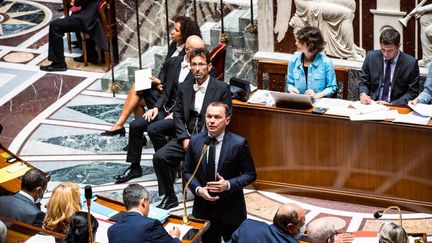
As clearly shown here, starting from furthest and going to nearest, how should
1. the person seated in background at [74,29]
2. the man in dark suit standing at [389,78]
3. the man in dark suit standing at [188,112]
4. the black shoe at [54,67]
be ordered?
the black shoe at [54,67] < the person seated in background at [74,29] < the man in dark suit standing at [389,78] < the man in dark suit standing at [188,112]

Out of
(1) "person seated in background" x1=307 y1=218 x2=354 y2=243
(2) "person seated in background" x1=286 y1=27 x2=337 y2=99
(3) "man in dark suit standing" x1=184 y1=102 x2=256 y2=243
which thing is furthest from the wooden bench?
(1) "person seated in background" x1=307 y1=218 x2=354 y2=243

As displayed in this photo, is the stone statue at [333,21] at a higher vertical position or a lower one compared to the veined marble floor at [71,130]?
higher

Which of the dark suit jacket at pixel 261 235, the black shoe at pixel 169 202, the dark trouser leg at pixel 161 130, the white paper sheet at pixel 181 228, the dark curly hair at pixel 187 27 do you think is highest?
the dark curly hair at pixel 187 27

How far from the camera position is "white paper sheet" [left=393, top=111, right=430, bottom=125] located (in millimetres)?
7996

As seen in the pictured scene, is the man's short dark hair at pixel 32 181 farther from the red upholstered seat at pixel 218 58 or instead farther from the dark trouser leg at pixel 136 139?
the red upholstered seat at pixel 218 58

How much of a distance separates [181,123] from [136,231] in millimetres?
2386

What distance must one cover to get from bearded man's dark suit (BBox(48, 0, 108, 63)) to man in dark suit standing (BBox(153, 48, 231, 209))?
3483 mm

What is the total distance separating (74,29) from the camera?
38.3 feet

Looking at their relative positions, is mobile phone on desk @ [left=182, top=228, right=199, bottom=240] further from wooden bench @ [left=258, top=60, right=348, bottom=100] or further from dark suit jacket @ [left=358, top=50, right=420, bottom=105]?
wooden bench @ [left=258, top=60, right=348, bottom=100]

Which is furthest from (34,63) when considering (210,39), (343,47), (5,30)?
(343,47)

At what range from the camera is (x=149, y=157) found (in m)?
9.46

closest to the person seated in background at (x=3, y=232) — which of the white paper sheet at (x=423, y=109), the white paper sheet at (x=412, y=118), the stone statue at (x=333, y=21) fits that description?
the white paper sheet at (x=412, y=118)

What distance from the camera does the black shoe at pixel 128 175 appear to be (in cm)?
901

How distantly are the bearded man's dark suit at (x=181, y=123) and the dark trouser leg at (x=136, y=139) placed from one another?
53 cm
